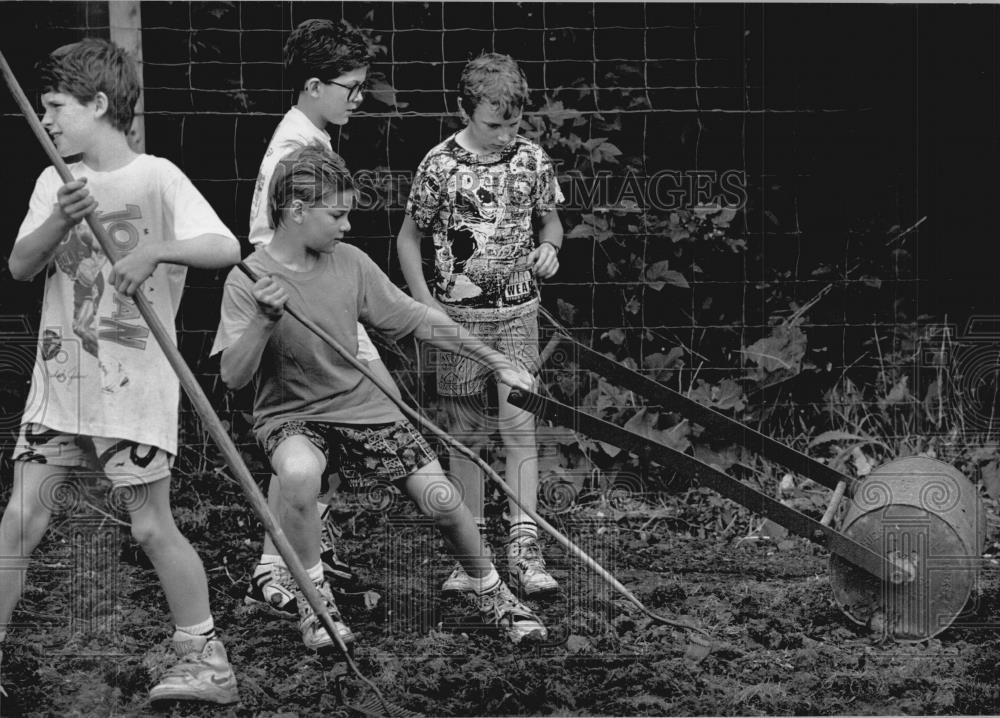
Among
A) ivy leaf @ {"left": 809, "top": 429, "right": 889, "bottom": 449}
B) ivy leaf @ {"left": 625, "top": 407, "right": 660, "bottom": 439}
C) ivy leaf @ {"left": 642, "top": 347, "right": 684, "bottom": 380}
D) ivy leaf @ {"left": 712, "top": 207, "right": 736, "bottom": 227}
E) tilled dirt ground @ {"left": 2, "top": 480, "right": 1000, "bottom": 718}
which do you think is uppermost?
ivy leaf @ {"left": 712, "top": 207, "right": 736, "bottom": 227}

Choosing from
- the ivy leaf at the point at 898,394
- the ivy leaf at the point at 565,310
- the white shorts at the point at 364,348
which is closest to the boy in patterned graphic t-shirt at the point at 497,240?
the white shorts at the point at 364,348

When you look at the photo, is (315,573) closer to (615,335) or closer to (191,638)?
(191,638)

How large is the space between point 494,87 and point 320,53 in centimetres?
50

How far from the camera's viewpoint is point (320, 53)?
4.11 meters

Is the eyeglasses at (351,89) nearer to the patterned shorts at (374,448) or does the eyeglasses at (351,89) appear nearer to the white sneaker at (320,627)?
the patterned shorts at (374,448)

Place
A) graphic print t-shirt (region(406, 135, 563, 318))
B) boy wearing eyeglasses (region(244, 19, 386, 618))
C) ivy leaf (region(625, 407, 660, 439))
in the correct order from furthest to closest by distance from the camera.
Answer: ivy leaf (region(625, 407, 660, 439))
graphic print t-shirt (region(406, 135, 563, 318))
boy wearing eyeglasses (region(244, 19, 386, 618))

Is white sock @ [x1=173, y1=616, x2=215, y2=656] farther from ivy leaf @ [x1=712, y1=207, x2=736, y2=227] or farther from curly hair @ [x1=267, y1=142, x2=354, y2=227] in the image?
ivy leaf @ [x1=712, y1=207, x2=736, y2=227]

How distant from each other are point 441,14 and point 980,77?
6.93 feet

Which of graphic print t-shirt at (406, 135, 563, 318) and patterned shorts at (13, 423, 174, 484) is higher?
graphic print t-shirt at (406, 135, 563, 318)

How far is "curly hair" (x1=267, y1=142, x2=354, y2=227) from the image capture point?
11.7 feet

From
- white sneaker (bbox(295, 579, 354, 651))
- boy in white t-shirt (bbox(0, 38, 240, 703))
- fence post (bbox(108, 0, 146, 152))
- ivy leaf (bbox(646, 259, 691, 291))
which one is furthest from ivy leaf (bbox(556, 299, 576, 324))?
boy in white t-shirt (bbox(0, 38, 240, 703))

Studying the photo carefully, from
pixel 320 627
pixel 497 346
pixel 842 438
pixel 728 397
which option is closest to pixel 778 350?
pixel 728 397

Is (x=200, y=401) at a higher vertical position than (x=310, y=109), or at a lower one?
lower

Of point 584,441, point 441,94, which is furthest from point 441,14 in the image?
point 584,441
